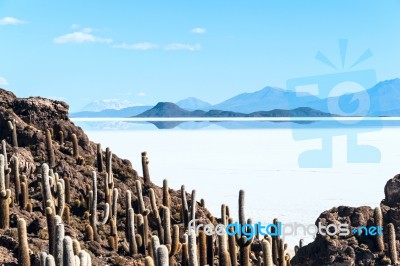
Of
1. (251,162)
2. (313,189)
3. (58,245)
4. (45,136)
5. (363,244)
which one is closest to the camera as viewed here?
(58,245)

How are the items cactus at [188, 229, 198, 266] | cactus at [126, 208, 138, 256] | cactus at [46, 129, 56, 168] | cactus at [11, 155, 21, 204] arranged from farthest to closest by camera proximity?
1. cactus at [46, 129, 56, 168]
2. cactus at [11, 155, 21, 204]
3. cactus at [126, 208, 138, 256]
4. cactus at [188, 229, 198, 266]

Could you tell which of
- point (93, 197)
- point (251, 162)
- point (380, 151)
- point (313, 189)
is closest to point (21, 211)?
point (93, 197)

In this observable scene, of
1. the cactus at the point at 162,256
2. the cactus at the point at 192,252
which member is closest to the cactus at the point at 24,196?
the cactus at the point at 192,252

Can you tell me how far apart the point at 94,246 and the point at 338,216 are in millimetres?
4209

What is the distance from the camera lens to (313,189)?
103 feet

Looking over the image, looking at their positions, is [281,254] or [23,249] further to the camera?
[281,254]

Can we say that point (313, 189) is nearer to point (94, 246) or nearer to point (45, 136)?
point (45, 136)

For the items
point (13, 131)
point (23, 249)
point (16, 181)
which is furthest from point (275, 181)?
point (23, 249)

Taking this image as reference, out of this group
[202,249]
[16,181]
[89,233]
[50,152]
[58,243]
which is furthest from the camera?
[50,152]

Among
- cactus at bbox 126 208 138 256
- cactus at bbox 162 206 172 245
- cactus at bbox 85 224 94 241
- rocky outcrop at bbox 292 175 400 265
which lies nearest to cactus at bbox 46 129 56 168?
cactus at bbox 85 224 94 241

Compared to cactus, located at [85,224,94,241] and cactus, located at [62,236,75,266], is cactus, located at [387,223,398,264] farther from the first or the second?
cactus, located at [62,236,75,266]

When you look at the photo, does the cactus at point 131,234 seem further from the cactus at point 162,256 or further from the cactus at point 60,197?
the cactus at point 162,256

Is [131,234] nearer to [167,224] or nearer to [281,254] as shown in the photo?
[167,224]

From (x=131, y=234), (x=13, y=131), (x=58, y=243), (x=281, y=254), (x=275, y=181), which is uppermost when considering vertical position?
(x=13, y=131)
